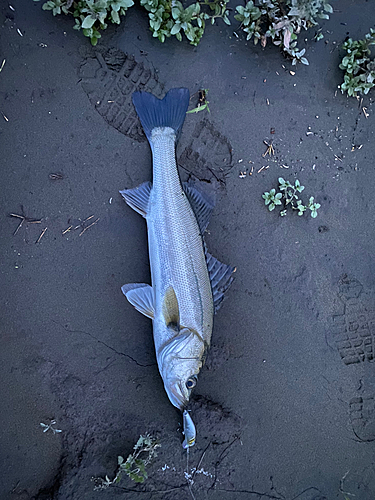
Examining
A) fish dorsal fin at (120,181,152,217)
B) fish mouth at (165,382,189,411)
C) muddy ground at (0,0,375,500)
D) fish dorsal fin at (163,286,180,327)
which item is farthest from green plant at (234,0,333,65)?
fish mouth at (165,382,189,411)

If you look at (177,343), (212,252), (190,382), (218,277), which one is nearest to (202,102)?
(212,252)

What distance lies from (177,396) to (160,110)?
2.54 meters

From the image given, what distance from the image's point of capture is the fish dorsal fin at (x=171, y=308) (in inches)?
116

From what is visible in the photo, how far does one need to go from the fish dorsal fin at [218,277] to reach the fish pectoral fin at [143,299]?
0.55 m

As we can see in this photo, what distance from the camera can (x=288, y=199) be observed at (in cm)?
344

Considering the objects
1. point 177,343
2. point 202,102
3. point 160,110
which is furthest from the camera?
point 202,102

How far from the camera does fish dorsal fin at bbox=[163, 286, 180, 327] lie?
2.95m

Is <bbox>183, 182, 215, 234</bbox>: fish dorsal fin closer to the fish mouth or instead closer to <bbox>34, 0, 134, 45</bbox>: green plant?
the fish mouth

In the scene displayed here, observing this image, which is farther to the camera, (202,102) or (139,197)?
(202,102)

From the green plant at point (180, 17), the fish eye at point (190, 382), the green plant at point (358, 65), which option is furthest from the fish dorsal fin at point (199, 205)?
the green plant at point (358, 65)

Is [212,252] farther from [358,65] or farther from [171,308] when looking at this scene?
[358,65]

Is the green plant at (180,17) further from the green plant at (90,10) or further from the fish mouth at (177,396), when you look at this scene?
the fish mouth at (177,396)

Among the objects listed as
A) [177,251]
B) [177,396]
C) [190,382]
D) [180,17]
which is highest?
[180,17]

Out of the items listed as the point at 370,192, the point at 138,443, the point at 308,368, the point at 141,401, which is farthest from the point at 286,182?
the point at 138,443
